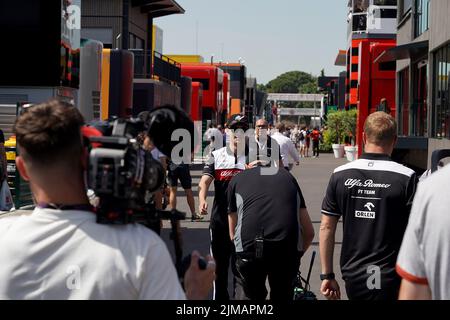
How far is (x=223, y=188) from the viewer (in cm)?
823

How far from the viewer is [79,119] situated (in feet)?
9.82

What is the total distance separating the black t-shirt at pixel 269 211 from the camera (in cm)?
666

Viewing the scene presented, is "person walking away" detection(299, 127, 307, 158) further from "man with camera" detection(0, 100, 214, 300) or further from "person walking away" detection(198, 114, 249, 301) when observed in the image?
"man with camera" detection(0, 100, 214, 300)

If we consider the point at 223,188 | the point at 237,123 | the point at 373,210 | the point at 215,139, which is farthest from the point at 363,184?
the point at 215,139

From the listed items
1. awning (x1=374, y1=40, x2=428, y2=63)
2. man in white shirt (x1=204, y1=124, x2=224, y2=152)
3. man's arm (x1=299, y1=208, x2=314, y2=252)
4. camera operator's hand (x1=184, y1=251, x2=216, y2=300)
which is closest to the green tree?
man in white shirt (x1=204, y1=124, x2=224, y2=152)

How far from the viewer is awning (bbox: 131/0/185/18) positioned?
1952 inches

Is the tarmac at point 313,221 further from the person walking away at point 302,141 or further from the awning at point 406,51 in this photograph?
the person walking away at point 302,141

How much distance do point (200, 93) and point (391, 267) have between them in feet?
135

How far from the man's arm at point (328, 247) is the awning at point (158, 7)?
43.2 m

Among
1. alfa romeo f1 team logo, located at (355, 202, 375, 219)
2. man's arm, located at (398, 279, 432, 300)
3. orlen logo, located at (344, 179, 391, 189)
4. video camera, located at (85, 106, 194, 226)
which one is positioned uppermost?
video camera, located at (85, 106, 194, 226)

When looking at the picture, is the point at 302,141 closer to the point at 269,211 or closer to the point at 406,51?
the point at 406,51

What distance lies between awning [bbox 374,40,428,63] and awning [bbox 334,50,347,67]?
196 feet

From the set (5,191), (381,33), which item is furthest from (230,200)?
(381,33)
